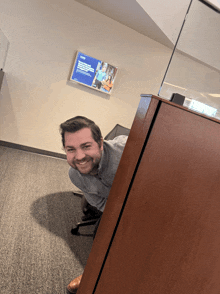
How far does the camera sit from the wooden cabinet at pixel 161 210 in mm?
535

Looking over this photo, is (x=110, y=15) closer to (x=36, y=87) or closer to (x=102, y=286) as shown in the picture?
(x=36, y=87)

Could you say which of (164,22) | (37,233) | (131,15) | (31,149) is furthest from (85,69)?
(37,233)

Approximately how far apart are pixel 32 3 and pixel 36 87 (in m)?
1.15

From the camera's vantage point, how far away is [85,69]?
133 inches

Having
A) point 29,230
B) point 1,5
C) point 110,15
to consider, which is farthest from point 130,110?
point 29,230

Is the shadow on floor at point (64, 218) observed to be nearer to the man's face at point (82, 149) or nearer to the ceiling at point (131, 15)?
the man's face at point (82, 149)

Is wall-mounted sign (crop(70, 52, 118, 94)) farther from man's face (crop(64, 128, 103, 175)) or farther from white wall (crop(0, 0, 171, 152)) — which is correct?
man's face (crop(64, 128, 103, 175))

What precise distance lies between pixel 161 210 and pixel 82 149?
2.37ft

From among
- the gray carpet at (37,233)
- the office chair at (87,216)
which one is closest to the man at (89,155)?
the gray carpet at (37,233)

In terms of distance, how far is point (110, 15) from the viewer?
3.21 meters

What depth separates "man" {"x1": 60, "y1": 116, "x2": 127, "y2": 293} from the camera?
47.9 inches

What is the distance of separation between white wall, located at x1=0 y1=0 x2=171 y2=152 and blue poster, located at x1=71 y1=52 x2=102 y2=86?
0.09m

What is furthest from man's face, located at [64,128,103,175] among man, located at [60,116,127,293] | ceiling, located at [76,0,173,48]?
ceiling, located at [76,0,173,48]

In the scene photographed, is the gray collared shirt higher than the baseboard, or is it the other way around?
the gray collared shirt
